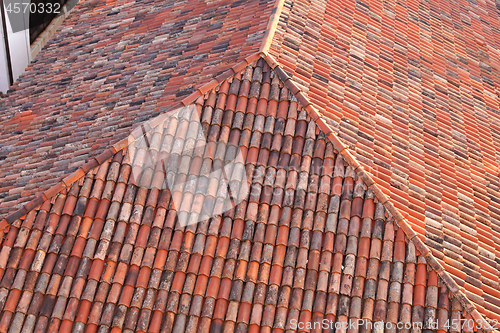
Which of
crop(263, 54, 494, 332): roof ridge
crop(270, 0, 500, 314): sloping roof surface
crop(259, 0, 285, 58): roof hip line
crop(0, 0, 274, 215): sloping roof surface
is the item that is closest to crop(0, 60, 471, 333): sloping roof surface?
crop(263, 54, 494, 332): roof ridge

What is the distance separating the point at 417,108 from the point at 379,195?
3426mm

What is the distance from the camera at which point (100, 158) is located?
9203 mm

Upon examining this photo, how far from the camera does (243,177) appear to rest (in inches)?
363

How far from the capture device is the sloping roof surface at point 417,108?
372 inches

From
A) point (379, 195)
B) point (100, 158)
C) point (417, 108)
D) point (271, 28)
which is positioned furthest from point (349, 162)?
point (100, 158)

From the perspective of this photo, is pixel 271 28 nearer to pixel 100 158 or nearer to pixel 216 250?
pixel 100 158

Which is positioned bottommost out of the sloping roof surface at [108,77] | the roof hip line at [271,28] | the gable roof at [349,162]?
the sloping roof surface at [108,77]

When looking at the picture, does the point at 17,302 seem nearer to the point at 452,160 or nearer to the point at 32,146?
the point at 32,146

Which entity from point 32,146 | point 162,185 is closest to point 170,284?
point 162,185

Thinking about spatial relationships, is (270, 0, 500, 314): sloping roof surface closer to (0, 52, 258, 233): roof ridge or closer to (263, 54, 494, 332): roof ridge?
(263, 54, 494, 332): roof ridge

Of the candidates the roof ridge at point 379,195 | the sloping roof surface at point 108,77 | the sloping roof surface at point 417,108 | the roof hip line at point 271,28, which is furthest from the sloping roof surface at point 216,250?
the roof hip line at point 271,28

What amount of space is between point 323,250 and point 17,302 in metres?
4.63

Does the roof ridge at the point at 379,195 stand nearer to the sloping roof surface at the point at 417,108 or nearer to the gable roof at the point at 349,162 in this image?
the gable roof at the point at 349,162

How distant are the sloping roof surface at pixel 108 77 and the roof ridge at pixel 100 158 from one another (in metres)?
0.48
